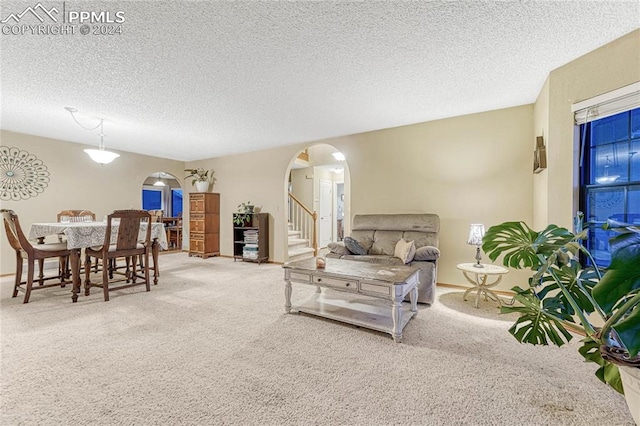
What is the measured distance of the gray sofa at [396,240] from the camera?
10.2ft

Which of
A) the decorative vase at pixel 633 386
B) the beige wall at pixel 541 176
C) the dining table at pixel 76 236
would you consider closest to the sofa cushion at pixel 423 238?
the beige wall at pixel 541 176

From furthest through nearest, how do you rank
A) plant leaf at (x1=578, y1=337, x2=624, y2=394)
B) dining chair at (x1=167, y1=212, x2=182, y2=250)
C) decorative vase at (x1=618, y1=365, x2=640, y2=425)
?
dining chair at (x1=167, y1=212, x2=182, y2=250), plant leaf at (x1=578, y1=337, x2=624, y2=394), decorative vase at (x1=618, y1=365, x2=640, y2=425)

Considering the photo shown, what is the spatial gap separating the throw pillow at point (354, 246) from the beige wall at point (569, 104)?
2069 millimetres

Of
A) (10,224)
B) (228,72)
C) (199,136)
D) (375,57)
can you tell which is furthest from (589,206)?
(10,224)

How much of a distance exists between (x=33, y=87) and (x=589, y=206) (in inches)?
218

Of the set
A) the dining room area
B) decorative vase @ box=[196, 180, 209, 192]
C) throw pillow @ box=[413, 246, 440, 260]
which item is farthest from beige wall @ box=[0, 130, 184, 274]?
throw pillow @ box=[413, 246, 440, 260]

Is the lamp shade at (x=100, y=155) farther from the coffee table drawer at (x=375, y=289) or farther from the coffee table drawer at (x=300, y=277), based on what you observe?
the coffee table drawer at (x=375, y=289)

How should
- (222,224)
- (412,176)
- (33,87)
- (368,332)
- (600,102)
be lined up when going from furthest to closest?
(222,224) → (412,176) → (33,87) → (368,332) → (600,102)

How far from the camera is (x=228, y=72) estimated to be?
2.60 metres

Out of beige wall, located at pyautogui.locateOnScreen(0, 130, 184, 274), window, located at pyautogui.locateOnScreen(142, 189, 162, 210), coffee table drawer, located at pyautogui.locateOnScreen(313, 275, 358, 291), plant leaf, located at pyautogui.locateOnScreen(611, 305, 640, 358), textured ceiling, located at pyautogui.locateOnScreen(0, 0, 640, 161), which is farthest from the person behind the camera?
window, located at pyautogui.locateOnScreen(142, 189, 162, 210)

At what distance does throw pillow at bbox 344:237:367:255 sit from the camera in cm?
378

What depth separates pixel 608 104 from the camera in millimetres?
2221

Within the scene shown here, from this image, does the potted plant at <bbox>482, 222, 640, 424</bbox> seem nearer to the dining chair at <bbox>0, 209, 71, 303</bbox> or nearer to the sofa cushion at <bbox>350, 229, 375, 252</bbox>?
the sofa cushion at <bbox>350, 229, 375, 252</bbox>

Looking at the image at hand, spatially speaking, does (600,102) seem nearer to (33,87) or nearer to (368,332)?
(368,332)
